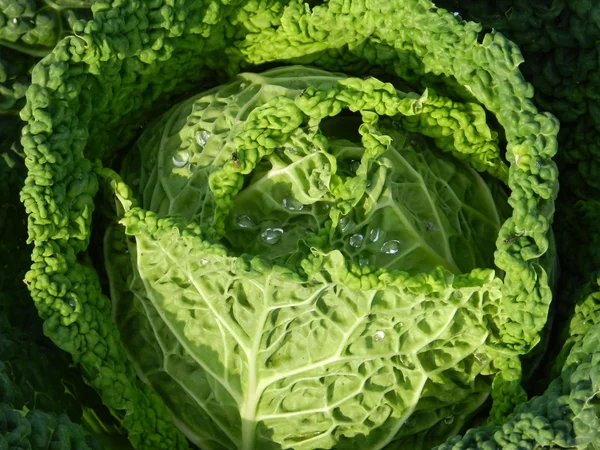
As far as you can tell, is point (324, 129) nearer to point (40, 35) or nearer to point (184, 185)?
point (184, 185)

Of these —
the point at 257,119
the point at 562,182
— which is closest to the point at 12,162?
the point at 257,119

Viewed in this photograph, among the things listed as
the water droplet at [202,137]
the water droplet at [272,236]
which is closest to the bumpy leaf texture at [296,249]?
the water droplet at [272,236]

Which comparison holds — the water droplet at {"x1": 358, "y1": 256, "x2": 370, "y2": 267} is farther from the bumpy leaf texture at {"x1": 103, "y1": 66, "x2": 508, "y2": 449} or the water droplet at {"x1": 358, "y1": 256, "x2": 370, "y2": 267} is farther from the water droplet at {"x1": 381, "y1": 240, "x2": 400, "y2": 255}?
the water droplet at {"x1": 381, "y1": 240, "x2": 400, "y2": 255}

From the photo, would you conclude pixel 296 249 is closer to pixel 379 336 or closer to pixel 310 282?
pixel 310 282

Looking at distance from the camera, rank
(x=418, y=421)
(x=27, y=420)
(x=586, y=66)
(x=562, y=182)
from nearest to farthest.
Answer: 1. (x=27, y=420)
2. (x=418, y=421)
3. (x=586, y=66)
4. (x=562, y=182)

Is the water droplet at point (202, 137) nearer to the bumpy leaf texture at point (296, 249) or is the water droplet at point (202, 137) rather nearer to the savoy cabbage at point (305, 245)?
the savoy cabbage at point (305, 245)

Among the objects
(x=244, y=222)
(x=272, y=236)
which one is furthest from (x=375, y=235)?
(x=244, y=222)
